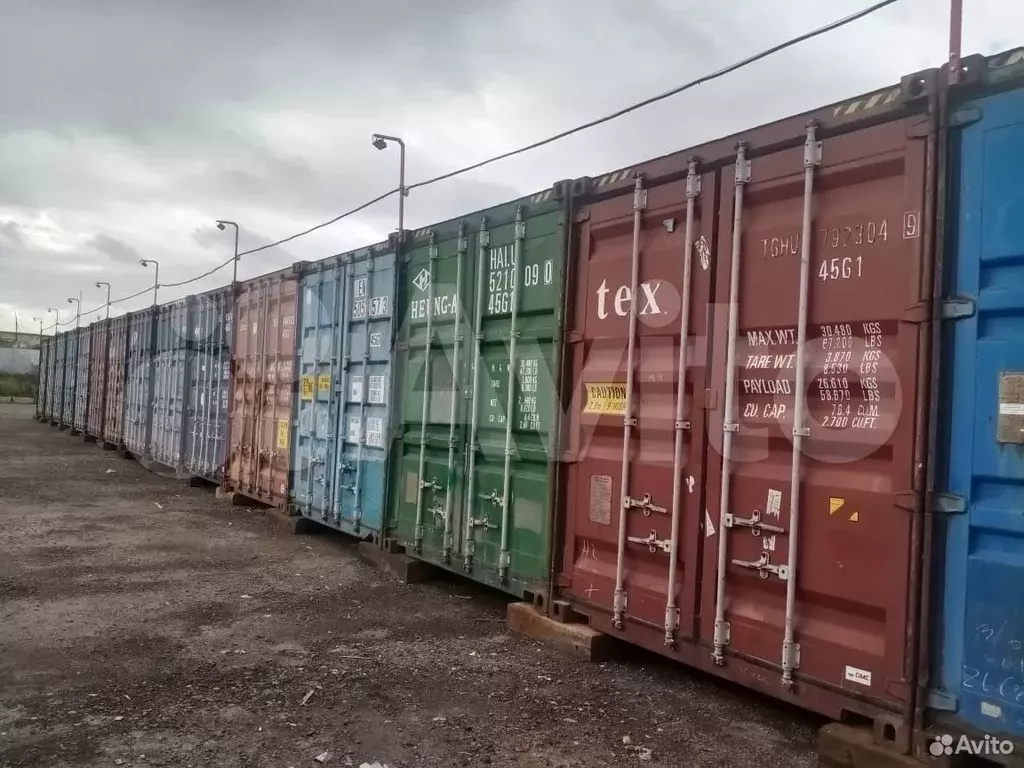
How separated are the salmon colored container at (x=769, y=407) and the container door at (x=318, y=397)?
14.1 ft

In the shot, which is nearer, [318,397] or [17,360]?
[318,397]

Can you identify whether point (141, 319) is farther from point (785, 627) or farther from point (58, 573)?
point (785, 627)

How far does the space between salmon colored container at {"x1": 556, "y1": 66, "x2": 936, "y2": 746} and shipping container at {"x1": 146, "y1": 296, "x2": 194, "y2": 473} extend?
36.1 ft

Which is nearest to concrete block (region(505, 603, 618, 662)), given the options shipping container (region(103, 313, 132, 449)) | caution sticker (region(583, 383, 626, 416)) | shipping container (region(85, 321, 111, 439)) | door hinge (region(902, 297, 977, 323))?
caution sticker (region(583, 383, 626, 416))

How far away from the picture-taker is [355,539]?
9.61 metres

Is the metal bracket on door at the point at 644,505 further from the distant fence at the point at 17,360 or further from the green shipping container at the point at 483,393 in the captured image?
the distant fence at the point at 17,360

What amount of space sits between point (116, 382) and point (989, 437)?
20.7 metres

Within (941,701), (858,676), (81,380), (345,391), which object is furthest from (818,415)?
(81,380)

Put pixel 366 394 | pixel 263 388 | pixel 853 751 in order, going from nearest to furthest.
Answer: pixel 853 751
pixel 366 394
pixel 263 388

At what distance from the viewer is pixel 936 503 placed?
355cm

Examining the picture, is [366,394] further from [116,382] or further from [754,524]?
[116,382]

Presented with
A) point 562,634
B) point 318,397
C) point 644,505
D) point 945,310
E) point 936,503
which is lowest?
point 562,634

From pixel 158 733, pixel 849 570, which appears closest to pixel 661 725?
pixel 849 570

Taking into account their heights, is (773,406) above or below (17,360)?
below
